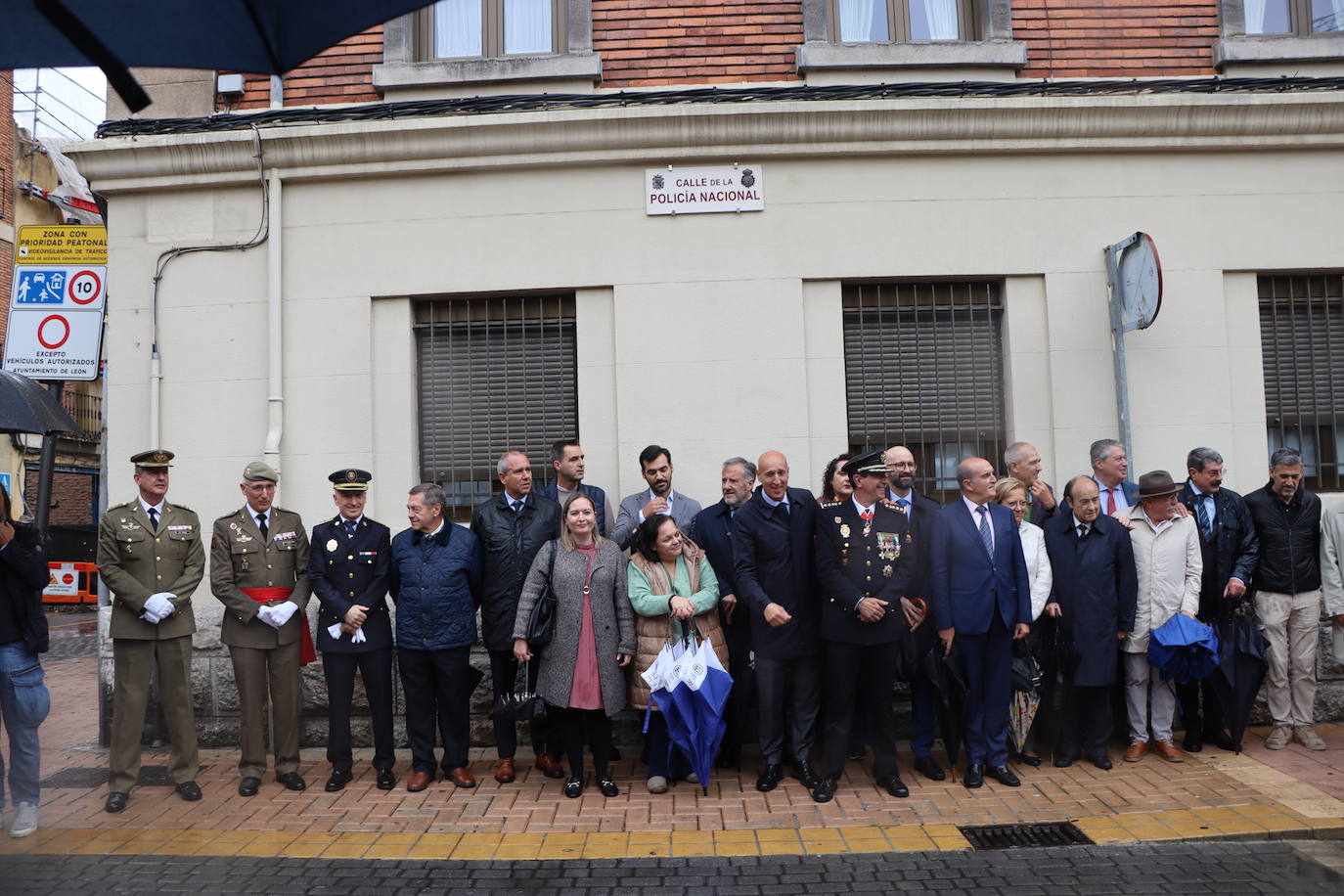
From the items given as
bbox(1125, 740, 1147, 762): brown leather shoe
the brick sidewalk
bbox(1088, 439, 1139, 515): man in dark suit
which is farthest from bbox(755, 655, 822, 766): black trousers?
bbox(1088, 439, 1139, 515): man in dark suit

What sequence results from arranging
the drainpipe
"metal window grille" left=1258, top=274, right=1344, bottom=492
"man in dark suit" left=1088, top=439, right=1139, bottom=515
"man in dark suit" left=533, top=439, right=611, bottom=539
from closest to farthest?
1. "man in dark suit" left=1088, top=439, right=1139, bottom=515
2. "man in dark suit" left=533, top=439, right=611, bottom=539
3. the drainpipe
4. "metal window grille" left=1258, top=274, right=1344, bottom=492

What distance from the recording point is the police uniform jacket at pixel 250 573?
652 cm

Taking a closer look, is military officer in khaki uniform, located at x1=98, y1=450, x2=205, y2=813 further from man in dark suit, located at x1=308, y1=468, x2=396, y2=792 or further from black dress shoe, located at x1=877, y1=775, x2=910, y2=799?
black dress shoe, located at x1=877, y1=775, x2=910, y2=799

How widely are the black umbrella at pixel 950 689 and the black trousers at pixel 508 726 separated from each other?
8.18 ft

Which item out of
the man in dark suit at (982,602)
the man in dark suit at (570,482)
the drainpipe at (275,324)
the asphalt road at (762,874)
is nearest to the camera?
the asphalt road at (762,874)

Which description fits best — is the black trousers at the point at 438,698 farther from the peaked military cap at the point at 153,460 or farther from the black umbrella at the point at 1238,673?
the black umbrella at the point at 1238,673

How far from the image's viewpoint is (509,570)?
22.0 feet

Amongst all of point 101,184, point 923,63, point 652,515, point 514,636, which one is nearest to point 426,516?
point 514,636

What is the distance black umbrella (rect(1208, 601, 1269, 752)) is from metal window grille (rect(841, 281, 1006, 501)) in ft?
6.93

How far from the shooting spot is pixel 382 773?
646 cm

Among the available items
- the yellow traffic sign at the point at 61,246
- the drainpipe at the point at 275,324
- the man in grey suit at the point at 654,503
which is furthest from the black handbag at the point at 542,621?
the yellow traffic sign at the point at 61,246

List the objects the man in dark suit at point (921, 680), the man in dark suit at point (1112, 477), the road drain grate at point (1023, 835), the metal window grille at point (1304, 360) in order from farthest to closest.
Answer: the metal window grille at point (1304, 360) < the man in dark suit at point (1112, 477) < the man in dark suit at point (921, 680) < the road drain grate at point (1023, 835)

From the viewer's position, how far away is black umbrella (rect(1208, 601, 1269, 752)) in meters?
6.85

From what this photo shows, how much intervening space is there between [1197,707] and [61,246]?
30.3 feet
